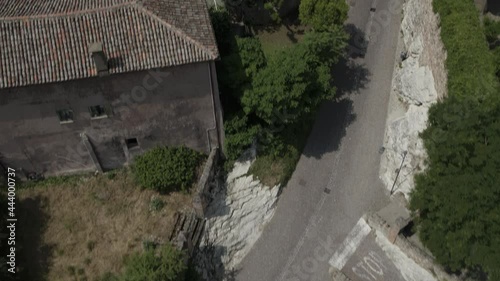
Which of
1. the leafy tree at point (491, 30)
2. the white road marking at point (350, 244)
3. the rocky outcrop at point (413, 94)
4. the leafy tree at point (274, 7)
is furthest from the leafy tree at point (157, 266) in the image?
the leafy tree at point (491, 30)

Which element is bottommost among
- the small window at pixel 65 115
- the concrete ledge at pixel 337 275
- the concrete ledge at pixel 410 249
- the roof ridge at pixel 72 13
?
the concrete ledge at pixel 337 275

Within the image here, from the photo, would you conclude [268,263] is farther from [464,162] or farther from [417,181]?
[464,162]

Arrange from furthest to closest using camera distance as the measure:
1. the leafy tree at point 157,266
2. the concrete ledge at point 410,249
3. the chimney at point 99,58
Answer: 1. the concrete ledge at point 410,249
2. the leafy tree at point 157,266
3. the chimney at point 99,58

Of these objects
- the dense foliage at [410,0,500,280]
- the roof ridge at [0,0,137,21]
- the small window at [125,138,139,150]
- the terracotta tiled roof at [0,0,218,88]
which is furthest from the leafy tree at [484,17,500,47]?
the small window at [125,138,139,150]

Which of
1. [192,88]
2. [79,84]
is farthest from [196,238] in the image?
[79,84]

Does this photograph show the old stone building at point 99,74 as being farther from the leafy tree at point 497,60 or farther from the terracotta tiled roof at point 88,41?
the leafy tree at point 497,60

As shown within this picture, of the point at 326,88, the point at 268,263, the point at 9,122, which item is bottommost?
the point at 268,263

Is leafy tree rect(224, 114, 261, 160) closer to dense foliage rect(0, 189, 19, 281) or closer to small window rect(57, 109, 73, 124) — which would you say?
small window rect(57, 109, 73, 124)
